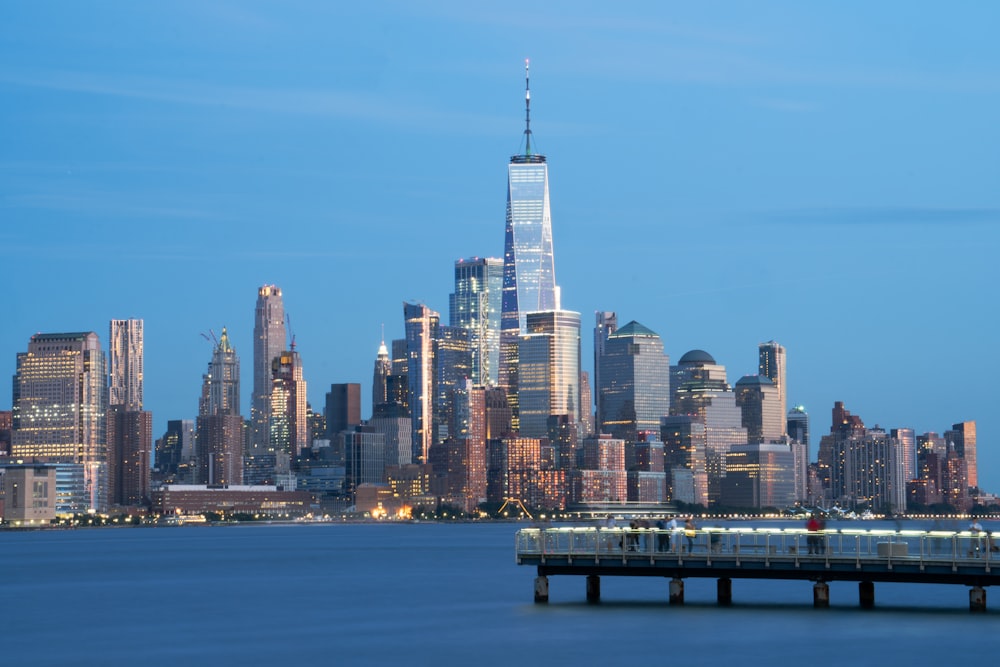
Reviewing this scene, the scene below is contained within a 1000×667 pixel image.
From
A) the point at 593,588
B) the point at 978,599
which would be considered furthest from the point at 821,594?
the point at 593,588

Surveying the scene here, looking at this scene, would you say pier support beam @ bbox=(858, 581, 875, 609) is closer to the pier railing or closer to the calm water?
the calm water

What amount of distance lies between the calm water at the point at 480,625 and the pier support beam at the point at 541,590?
1.38 feet

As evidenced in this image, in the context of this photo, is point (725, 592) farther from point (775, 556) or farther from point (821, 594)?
point (775, 556)

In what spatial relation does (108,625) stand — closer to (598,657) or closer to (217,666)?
(217,666)

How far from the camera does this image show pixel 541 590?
2813 inches

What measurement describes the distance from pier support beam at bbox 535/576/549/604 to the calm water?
0.42 m

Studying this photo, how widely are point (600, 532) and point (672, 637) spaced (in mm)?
9461

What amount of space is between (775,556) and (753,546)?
174 cm

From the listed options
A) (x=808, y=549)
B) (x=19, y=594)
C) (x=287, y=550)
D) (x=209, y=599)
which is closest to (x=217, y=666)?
(x=808, y=549)

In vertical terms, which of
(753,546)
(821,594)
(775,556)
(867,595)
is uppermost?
(753,546)

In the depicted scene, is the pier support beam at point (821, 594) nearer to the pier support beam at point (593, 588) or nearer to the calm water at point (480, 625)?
the calm water at point (480, 625)

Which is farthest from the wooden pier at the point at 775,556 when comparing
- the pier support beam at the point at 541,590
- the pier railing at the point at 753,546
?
the pier support beam at the point at 541,590

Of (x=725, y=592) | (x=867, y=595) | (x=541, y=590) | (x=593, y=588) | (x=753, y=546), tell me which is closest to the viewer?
(x=753, y=546)

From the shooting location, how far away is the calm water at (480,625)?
56.0 meters
